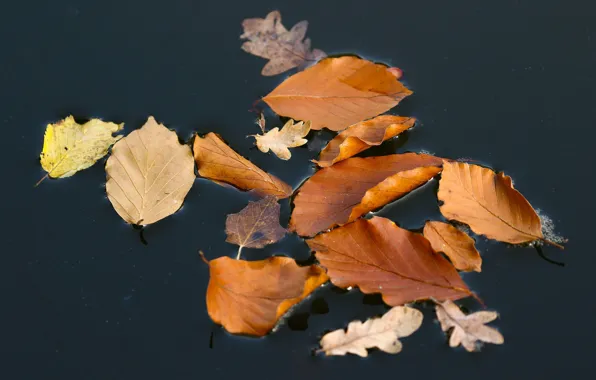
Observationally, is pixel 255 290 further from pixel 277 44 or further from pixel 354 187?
pixel 277 44

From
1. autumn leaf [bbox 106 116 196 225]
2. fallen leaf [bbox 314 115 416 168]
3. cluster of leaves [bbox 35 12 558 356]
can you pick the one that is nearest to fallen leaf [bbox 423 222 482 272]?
cluster of leaves [bbox 35 12 558 356]

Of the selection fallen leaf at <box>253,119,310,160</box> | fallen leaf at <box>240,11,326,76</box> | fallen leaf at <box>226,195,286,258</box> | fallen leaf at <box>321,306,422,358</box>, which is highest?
fallen leaf at <box>240,11,326,76</box>

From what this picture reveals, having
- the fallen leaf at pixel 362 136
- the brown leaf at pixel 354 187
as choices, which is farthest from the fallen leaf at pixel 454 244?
the fallen leaf at pixel 362 136

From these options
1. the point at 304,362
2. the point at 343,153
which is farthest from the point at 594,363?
the point at 343,153

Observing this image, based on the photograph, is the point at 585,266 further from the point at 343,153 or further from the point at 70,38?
the point at 70,38

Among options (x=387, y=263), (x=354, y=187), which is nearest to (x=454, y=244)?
(x=387, y=263)

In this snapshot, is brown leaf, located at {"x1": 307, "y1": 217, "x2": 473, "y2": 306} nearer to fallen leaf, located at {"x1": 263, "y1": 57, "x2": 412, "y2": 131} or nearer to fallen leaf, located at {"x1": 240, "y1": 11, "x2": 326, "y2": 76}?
fallen leaf, located at {"x1": 263, "y1": 57, "x2": 412, "y2": 131}
